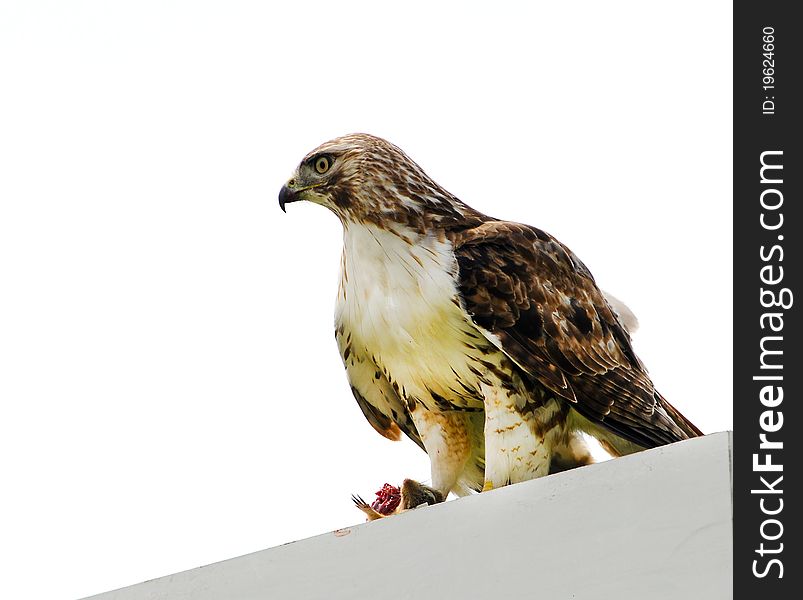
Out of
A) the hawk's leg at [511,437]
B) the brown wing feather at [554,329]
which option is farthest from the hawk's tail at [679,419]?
the hawk's leg at [511,437]

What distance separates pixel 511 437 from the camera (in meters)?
2.66

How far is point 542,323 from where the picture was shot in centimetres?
266

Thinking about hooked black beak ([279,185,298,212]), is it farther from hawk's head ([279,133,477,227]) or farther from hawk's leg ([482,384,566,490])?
hawk's leg ([482,384,566,490])

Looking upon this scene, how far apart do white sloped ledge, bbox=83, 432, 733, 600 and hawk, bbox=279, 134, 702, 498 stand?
15.6 inches

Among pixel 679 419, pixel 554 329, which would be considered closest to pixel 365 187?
pixel 554 329

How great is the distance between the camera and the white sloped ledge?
2020mm
